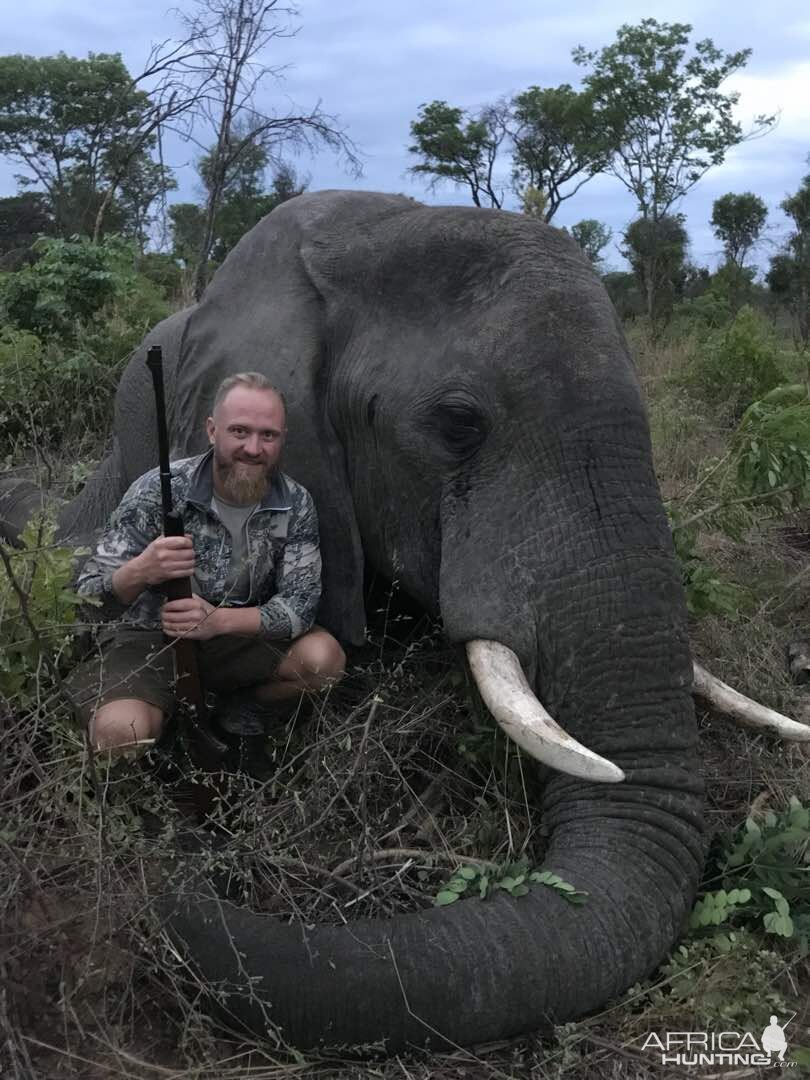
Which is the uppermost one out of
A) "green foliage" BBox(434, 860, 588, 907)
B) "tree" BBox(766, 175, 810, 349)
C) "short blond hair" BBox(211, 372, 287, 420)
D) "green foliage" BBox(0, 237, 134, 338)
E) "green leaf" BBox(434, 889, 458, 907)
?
"tree" BBox(766, 175, 810, 349)

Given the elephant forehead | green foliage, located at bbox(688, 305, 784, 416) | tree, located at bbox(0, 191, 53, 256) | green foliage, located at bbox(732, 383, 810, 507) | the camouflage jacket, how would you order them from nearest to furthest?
the elephant forehead, the camouflage jacket, green foliage, located at bbox(732, 383, 810, 507), green foliage, located at bbox(688, 305, 784, 416), tree, located at bbox(0, 191, 53, 256)

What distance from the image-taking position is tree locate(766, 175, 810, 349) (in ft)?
78.6

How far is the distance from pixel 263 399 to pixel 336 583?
69 centimetres

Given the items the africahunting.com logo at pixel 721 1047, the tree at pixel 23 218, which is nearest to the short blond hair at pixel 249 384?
the africahunting.com logo at pixel 721 1047

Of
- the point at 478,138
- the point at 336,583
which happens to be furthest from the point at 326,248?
the point at 478,138

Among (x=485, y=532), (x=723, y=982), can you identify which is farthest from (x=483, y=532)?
(x=723, y=982)

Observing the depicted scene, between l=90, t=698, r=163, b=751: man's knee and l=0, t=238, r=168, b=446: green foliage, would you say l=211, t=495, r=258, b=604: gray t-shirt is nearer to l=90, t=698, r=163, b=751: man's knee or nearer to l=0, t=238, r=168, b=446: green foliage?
l=90, t=698, r=163, b=751: man's knee

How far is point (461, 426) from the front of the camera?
11.8 feet

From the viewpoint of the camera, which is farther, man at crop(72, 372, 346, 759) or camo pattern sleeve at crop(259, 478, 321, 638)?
camo pattern sleeve at crop(259, 478, 321, 638)

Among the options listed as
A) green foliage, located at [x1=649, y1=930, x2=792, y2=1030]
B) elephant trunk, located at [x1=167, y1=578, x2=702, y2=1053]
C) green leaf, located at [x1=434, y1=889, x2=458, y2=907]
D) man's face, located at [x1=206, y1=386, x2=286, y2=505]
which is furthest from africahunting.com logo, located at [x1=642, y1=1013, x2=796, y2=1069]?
man's face, located at [x1=206, y1=386, x2=286, y2=505]

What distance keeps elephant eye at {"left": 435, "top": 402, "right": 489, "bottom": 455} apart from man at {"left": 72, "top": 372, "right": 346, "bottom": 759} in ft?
1.75

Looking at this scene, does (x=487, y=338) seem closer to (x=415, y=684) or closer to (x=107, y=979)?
(x=415, y=684)

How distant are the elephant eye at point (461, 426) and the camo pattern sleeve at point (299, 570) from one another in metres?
0.58

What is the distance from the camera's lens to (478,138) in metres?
32.3
